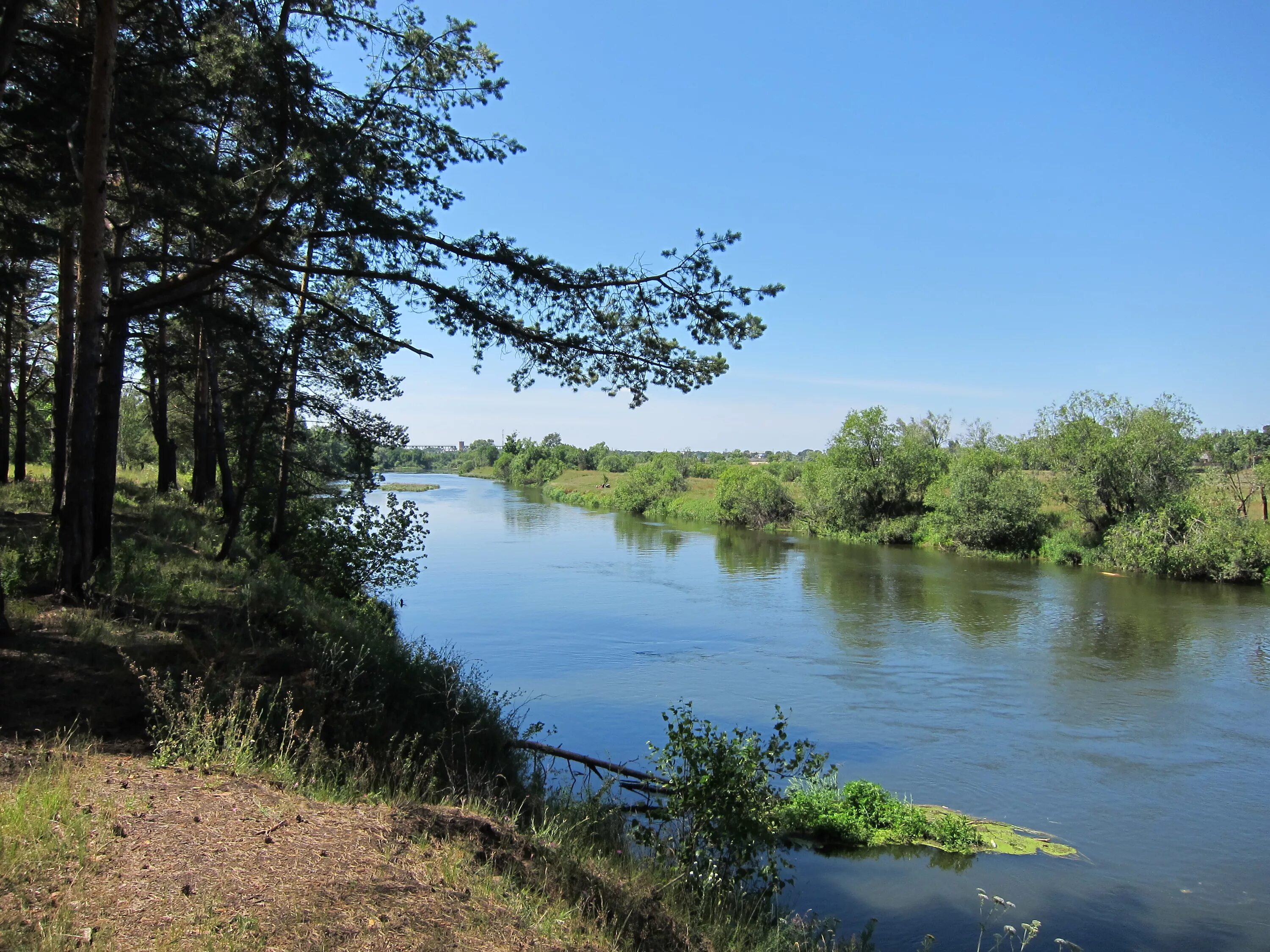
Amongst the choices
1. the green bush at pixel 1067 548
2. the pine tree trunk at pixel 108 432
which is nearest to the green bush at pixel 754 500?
the green bush at pixel 1067 548

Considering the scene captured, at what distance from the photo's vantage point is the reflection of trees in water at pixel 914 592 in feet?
74.7

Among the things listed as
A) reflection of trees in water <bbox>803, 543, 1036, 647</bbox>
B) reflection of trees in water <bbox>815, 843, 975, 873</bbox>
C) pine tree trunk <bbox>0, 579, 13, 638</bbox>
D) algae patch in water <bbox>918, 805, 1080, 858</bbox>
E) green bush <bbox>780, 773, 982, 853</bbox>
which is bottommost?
reflection of trees in water <bbox>815, 843, 975, 873</bbox>

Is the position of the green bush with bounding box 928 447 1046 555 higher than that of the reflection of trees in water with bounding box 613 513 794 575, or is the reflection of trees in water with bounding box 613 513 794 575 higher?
the green bush with bounding box 928 447 1046 555

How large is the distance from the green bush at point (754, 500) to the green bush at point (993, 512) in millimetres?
12000

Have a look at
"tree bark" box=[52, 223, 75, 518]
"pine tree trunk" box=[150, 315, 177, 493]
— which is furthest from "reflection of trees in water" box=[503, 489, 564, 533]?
"tree bark" box=[52, 223, 75, 518]

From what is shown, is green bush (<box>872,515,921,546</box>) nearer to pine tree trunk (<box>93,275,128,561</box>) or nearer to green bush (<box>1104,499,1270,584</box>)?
green bush (<box>1104,499,1270,584</box>)

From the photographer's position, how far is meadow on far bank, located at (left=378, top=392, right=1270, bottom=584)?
3294cm

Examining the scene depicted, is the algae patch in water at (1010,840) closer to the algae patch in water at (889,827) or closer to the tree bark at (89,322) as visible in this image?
the algae patch in water at (889,827)

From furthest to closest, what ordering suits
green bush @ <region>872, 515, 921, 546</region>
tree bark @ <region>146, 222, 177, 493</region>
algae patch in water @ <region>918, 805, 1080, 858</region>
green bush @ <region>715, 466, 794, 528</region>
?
1. green bush @ <region>715, 466, 794, 528</region>
2. green bush @ <region>872, 515, 921, 546</region>
3. tree bark @ <region>146, 222, 177, 493</region>
4. algae patch in water @ <region>918, 805, 1080, 858</region>

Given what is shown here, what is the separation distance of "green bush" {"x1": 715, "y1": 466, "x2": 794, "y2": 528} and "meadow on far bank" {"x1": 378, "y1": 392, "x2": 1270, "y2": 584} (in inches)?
3.4

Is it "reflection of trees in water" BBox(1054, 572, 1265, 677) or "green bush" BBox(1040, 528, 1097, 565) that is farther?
"green bush" BBox(1040, 528, 1097, 565)

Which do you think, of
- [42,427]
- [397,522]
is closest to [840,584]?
[397,522]

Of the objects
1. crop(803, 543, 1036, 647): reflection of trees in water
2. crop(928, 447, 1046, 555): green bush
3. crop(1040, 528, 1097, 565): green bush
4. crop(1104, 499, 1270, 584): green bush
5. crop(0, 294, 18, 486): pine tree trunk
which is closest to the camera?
crop(0, 294, 18, 486): pine tree trunk

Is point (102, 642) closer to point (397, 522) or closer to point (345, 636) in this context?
point (345, 636)
